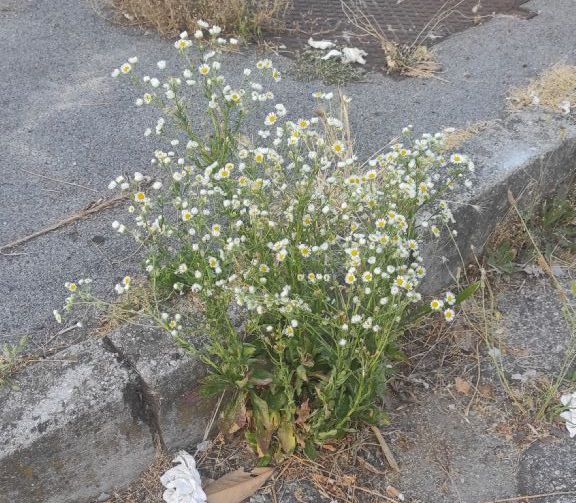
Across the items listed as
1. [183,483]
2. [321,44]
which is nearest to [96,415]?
[183,483]

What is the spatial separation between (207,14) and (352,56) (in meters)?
0.99

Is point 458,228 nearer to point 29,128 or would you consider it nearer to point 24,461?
point 24,461

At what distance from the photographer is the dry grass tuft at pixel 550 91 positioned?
339 centimetres

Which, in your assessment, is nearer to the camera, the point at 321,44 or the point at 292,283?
the point at 292,283

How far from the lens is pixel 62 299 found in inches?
102

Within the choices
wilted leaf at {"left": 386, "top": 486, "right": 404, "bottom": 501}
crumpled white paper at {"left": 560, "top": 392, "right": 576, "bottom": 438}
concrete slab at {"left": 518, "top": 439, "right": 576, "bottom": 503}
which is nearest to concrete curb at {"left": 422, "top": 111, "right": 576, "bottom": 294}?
crumpled white paper at {"left": 560, "top": 392, "right": 576, "bottom": 438}

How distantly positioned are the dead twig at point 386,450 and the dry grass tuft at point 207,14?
111 inches

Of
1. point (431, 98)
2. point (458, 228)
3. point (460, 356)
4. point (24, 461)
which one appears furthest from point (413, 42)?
point (24, 461)

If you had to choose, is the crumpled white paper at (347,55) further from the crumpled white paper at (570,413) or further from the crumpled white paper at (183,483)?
the crumpled white paper at (183,483)

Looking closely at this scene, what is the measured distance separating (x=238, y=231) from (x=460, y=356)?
116 centimetres

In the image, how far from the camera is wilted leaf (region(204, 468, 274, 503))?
227cm

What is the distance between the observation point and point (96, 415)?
2.08m

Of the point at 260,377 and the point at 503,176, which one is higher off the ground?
the point at 503,176

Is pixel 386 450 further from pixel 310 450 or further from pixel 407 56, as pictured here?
pixel 407 56
